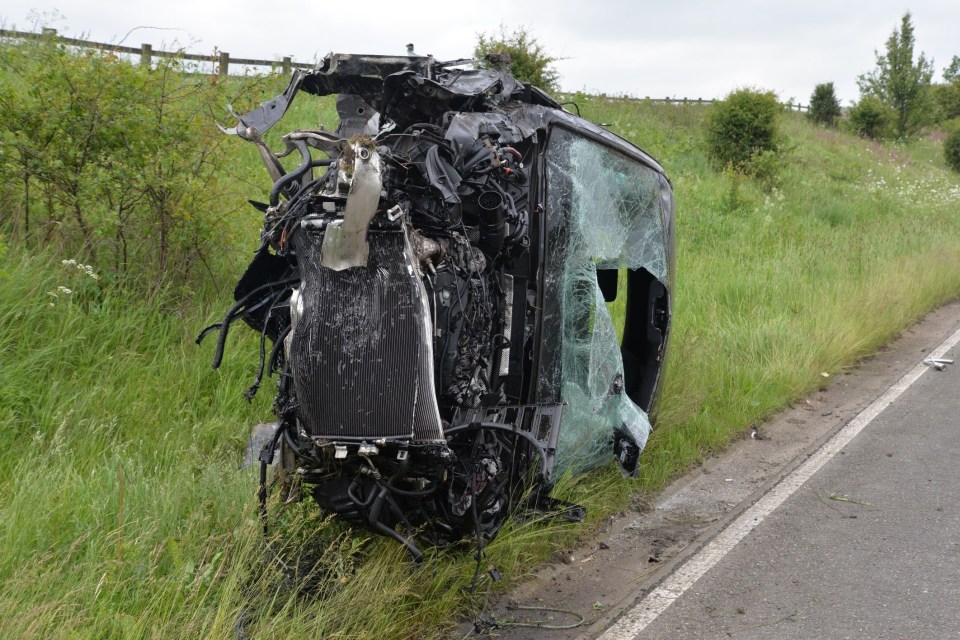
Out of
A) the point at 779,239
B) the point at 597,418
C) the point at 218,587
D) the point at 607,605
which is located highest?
the point at 779,239

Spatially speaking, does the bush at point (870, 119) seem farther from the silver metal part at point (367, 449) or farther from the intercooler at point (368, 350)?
the silver metal part at point (367, 449)

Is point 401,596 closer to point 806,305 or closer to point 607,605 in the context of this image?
point 607,605

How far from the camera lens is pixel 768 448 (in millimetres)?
6797

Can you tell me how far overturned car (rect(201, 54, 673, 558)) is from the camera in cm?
340

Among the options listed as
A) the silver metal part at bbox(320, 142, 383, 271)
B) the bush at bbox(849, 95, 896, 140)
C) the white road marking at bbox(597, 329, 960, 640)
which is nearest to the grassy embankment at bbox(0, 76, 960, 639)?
the white road marking at bbox(597, 329, 960, 640)

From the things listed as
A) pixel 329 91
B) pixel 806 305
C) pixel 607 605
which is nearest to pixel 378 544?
pixel 607 605

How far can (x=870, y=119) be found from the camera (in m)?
31.7

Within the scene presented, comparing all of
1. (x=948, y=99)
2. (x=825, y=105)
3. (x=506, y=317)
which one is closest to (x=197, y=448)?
(x=506, y=317)

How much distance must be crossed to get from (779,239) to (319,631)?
11031 millimetres

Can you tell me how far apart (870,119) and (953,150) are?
282cm

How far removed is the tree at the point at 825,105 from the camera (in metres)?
33.7

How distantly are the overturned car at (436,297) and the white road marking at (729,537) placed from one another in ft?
2.25

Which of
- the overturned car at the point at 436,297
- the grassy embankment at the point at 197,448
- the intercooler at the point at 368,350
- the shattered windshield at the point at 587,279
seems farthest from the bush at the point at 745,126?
the intercooler at the point at 368,350

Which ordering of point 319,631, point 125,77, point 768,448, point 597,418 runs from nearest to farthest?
point 319,631 → point 597,418 → point 125,77 → point 768,448
